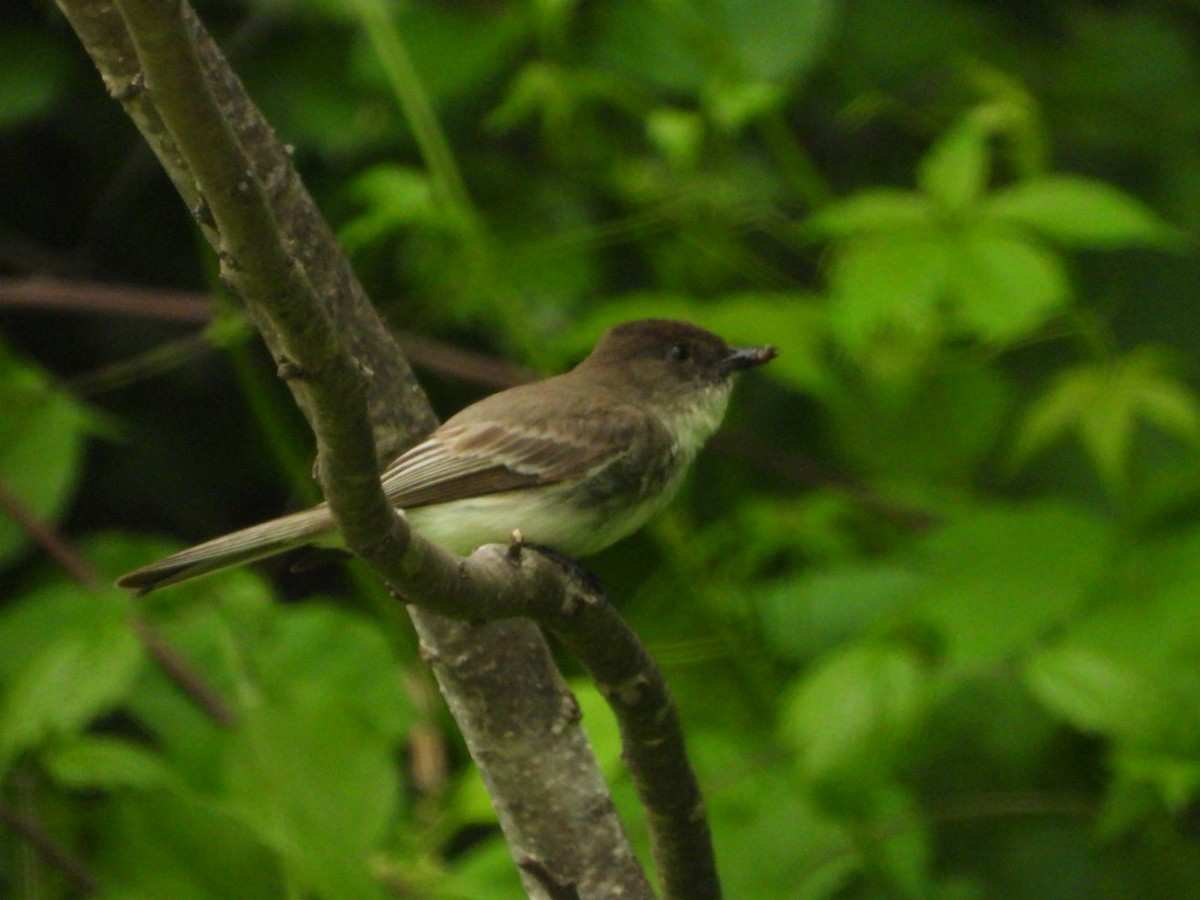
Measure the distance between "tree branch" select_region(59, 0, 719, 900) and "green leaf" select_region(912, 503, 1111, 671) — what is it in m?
0.96

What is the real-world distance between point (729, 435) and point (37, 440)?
62.0 inches

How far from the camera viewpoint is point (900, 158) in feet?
16.3

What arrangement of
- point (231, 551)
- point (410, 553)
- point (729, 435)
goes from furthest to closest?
point (729, 435)
point (231, 551)
point (410, 553)

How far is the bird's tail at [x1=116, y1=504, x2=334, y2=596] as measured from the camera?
7.70ft

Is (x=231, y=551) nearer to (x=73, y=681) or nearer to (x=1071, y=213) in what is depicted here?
(x=73, y=681)

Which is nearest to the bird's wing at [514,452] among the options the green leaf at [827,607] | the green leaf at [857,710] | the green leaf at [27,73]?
the green leaf at [857,710]

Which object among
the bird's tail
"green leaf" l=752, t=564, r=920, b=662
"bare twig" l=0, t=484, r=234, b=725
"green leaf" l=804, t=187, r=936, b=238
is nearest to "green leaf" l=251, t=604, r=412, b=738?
"bare twig" l=0, t=484, r=234, b=725

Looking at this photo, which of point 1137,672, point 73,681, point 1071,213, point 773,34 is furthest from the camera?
point 773,34

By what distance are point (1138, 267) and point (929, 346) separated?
1372mm

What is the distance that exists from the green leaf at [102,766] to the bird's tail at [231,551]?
0.70m

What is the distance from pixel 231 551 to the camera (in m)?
2.46

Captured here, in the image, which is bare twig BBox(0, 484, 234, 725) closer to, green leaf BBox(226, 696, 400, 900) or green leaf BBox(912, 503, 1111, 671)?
green leaf BBox(226, 696, 400, 900)

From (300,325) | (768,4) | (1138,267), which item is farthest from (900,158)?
(300,325)

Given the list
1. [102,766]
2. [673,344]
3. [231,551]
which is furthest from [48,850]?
[673,344]
